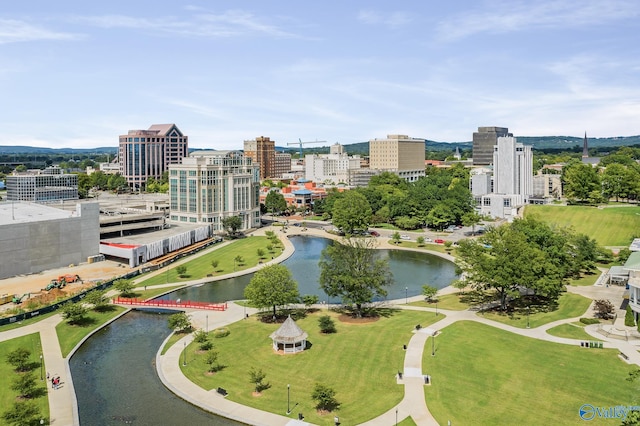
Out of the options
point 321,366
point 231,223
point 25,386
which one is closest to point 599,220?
point 231,223

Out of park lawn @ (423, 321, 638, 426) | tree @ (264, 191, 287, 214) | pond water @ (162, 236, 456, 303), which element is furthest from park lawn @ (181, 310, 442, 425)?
tree @ (264, 191, 287, 214)

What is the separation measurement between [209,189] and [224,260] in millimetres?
32553

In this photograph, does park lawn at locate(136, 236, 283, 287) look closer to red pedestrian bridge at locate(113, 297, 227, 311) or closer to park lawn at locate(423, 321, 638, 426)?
red pedestrian bridge at locate(113, 297, 227, 311)

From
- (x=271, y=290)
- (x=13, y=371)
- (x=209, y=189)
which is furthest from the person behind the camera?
(x=209, y=189)

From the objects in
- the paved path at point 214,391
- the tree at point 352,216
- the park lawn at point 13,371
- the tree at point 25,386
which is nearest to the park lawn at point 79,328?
the paved path at point 214,391

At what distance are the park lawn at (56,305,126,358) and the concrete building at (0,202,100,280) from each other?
2711cm

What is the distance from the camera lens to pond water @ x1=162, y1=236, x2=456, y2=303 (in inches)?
3130

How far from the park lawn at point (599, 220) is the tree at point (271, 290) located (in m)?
79.4

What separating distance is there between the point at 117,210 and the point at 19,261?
5141 centimetres

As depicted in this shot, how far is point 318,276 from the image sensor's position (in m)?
91.9

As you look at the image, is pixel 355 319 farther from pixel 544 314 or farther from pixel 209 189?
pixel 209 189

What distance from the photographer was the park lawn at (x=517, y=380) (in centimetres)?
4110

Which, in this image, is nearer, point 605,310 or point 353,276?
point 605,310

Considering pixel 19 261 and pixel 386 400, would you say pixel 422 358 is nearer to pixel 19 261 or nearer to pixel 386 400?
pixel 386 400
